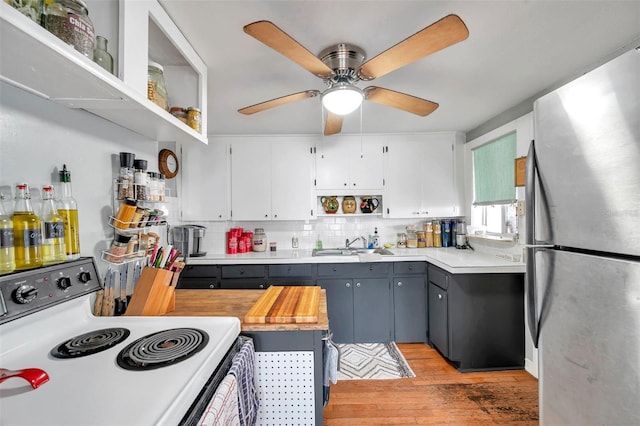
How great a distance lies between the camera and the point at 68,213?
1.01 m

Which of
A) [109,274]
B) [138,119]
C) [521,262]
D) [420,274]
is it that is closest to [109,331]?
[109,274]

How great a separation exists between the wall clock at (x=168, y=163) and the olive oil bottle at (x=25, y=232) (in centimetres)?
208

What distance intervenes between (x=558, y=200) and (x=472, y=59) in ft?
3.51

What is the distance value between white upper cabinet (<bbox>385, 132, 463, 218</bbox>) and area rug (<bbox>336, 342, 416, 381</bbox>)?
1.39 m

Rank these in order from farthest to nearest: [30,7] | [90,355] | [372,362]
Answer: [372,362] < [90,355] < [30,7]

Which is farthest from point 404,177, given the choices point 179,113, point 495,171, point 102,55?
point 102,55

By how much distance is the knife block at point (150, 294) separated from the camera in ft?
4.02

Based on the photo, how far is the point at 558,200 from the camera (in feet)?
3.34

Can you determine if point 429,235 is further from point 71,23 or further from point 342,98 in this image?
point 71,23

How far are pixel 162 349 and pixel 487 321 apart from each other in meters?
2.38

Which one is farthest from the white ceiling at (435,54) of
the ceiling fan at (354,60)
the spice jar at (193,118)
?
the spice jar at (193,118)

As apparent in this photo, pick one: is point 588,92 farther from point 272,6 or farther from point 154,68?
point 154,68

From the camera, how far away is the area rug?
87.8 inches

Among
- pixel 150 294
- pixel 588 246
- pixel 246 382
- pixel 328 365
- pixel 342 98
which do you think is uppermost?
pixel 342 98
